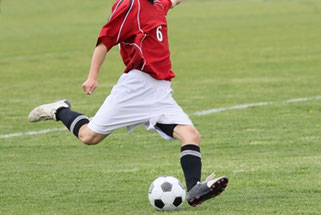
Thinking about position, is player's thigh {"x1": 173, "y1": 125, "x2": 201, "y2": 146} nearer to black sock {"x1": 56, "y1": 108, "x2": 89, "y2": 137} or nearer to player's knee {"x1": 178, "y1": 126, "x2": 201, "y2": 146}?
player's knee {"x1": 178, "y1": 126, "x2": 201, "y2": 146}

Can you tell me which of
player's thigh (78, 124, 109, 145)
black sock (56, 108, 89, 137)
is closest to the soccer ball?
player's thigh (78, 124, 109, 145)

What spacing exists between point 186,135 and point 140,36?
0.89 m

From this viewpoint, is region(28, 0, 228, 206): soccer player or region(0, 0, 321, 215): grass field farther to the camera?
region(0, 0, 321, 215): grass field

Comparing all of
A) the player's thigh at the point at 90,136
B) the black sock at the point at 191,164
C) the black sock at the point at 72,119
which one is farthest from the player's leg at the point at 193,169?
the black sock at the point at 72,119

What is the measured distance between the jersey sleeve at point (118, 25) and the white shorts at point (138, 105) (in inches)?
14.4

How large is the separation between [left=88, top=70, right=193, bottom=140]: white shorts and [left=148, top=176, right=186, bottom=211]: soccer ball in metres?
0.47

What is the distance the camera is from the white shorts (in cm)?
686

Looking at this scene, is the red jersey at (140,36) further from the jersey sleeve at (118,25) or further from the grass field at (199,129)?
the grass field at (199,129)

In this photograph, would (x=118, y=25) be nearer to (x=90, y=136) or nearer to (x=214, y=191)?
(x=90, y=136)

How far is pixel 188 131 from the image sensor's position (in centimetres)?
671

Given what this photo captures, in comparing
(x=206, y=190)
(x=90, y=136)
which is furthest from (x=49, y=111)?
(x=206, y=190)

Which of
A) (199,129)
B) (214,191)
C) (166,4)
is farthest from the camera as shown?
(199,129)

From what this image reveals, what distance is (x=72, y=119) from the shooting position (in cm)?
752

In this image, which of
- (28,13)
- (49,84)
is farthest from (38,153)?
(28,13)
